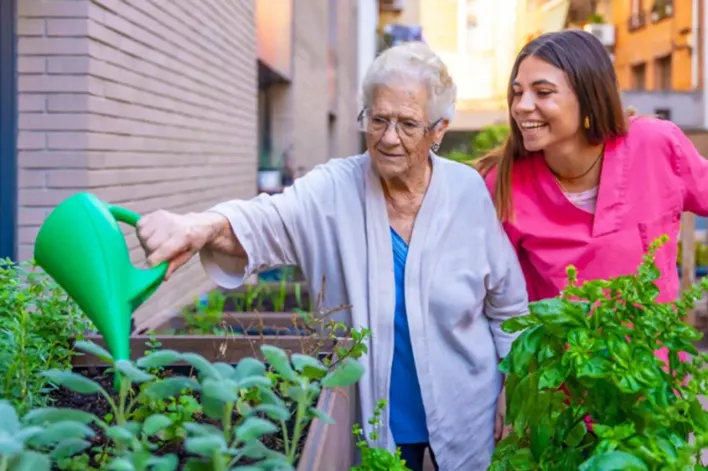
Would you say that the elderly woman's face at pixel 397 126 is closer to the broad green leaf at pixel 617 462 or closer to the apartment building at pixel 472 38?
the broad green leaf at pixel 617 462

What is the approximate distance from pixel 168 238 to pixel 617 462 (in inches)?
40.0

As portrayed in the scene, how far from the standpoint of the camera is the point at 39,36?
388 cm

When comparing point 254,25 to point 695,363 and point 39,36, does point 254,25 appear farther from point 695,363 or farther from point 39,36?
point 695,363

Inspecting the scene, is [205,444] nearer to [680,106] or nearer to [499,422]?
[499,422]

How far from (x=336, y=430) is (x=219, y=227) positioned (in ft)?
1.91

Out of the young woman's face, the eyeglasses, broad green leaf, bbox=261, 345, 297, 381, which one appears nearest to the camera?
broad green leaf, bbox=261, 345, 297, 381

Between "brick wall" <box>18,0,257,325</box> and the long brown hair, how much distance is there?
200 cm

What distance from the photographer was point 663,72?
78.3 ft

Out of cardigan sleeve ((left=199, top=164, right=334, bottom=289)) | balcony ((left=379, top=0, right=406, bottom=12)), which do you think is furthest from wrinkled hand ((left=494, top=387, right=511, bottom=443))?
balcony ((left=379, top=0, right=406, bottom=12))

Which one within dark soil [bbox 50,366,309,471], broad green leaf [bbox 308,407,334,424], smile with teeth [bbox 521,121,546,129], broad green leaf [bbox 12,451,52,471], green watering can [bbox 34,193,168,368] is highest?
smile with teeth [bbox 521,121,546,129]

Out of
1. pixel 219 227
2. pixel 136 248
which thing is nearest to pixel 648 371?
pixel 219 227

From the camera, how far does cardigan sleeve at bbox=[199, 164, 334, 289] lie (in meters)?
2.27

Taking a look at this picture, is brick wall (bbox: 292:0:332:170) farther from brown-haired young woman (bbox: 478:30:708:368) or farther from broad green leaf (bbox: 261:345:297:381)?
broad green leaf (bbox: 261:345:297:381)

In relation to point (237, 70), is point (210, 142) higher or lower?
lower
